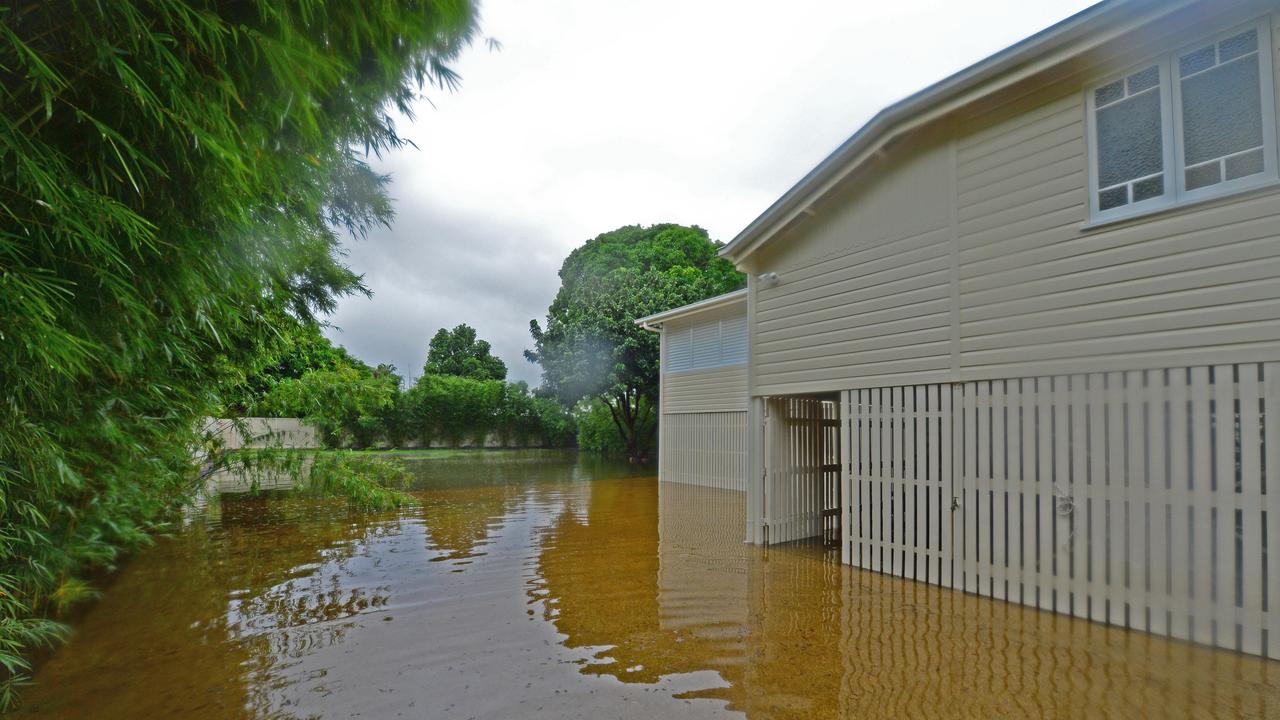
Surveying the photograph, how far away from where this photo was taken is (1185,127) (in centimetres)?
448

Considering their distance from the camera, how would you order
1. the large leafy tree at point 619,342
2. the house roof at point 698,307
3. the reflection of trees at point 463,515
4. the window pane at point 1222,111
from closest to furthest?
the window pane at point 1222,111
the reflection of trees at point 463,515
the house roof at point 698,307
the large leafy tree at point 619,342

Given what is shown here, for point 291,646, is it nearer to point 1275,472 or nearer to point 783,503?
point 783,503

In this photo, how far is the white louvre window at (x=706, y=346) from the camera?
1490cm

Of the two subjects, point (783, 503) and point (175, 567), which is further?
point (783, 503)

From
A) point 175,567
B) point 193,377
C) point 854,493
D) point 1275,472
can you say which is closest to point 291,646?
point 193,377

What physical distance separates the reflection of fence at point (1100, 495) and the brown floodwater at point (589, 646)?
0.27m

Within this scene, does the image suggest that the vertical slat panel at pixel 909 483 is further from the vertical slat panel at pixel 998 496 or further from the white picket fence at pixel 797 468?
the white picket fence at pixel 797 468

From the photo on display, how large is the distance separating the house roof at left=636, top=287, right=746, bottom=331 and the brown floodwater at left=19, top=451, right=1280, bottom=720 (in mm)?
7305

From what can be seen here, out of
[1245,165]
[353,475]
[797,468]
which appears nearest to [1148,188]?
[1245,165]

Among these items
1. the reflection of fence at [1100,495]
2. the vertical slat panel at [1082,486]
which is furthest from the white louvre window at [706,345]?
the vertical slat panel at [1082,486]

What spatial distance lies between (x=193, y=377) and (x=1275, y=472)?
9.34 meters

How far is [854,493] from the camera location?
22.5ft

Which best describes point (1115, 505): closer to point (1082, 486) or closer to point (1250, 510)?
point (1082, 486)

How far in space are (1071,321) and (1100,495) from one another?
1456 millimetres
